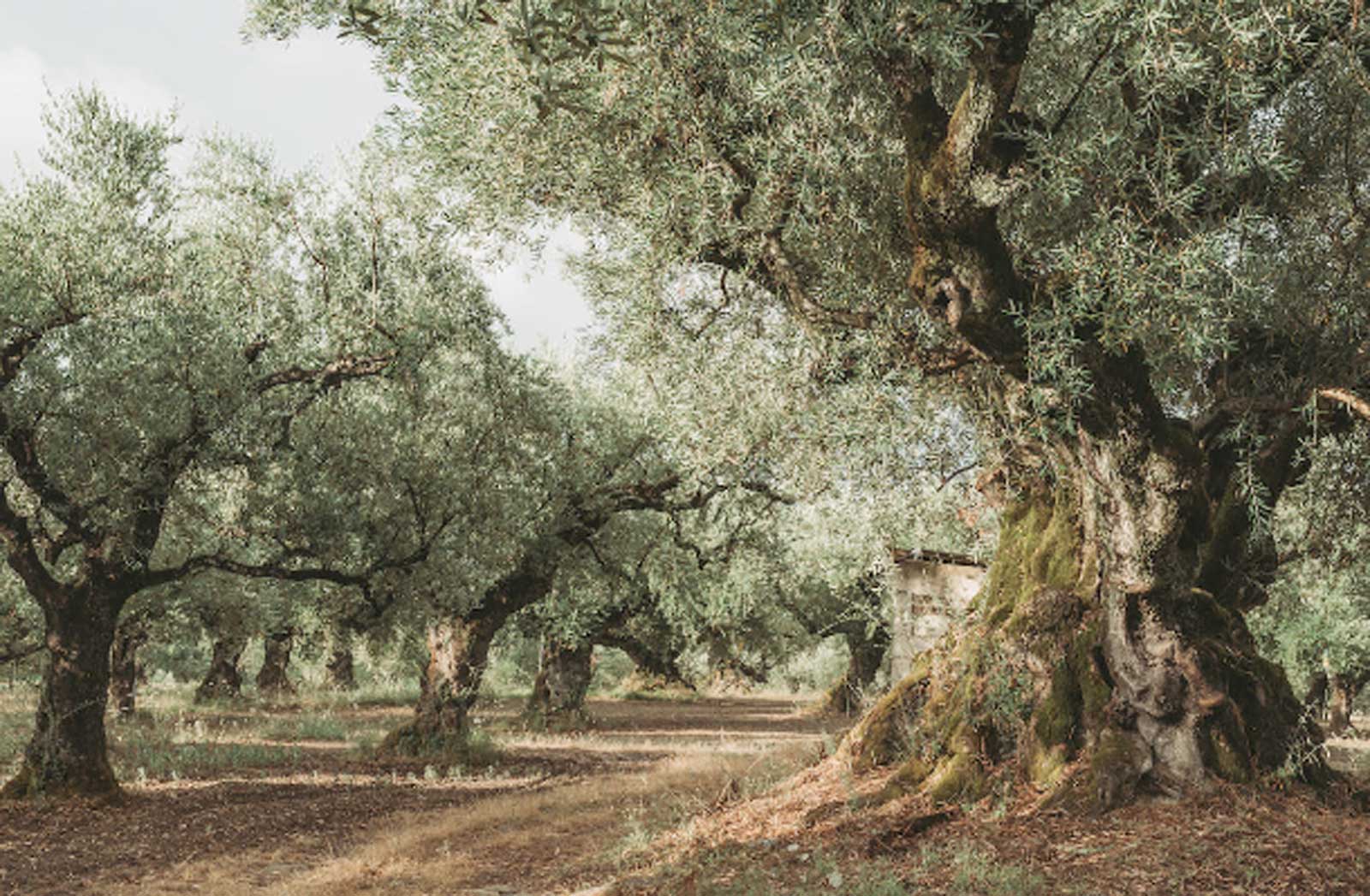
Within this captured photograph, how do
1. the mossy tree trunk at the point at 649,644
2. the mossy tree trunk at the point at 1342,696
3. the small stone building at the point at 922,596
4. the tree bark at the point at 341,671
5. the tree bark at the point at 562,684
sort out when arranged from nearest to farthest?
Answer: the small stone building at the point at 922,596 < the tree bark at the point at 562,684 < the mossy tree trunk at the point at 1342,696 < the mossy tree trunk at the point at 649,644 < the tree bark at the point at 341,671

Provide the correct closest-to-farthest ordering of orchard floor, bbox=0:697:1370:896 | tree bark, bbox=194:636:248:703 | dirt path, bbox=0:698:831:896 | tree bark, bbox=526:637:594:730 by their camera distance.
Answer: orchard floor, bbox=0:697:1370:896, dirt path, bbox=0:698:831:896, tree bark, bbox=526:637:594:730, tree bark, bbox=194:636:248:703

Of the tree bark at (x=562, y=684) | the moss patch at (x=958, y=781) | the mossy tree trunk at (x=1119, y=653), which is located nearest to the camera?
the mossy tree trunk at (x=1119, y=653)

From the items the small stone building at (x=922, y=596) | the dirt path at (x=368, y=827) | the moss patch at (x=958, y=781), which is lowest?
the dirt path at (x=368, y=827)

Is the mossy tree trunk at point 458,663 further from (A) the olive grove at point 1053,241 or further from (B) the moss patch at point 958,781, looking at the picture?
(B) the moss patch at point 958,781

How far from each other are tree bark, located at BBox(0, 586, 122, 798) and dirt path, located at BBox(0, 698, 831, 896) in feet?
1.84

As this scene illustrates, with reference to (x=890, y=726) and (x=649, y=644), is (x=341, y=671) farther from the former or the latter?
(x=890, y=726)

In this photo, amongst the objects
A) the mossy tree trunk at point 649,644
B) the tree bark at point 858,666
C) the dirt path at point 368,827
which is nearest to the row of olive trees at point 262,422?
the dirt path at point 368,827

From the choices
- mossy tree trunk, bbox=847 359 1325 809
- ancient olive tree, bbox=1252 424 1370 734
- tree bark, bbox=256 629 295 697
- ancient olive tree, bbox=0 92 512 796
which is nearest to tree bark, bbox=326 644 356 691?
tree bark, bbox=256 629 295 697

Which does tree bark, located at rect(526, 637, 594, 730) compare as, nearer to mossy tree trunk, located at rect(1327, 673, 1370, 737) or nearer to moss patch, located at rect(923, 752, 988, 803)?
moss patch, located at rect(923, 752, 988, 803)

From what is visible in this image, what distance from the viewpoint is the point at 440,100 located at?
34.4ft

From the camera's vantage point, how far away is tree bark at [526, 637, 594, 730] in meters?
32.8

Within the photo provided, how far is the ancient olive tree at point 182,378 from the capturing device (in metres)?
14.4

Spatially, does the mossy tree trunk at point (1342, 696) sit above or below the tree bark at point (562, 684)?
below

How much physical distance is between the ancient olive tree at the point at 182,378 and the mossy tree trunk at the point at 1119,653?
832 centimetres
